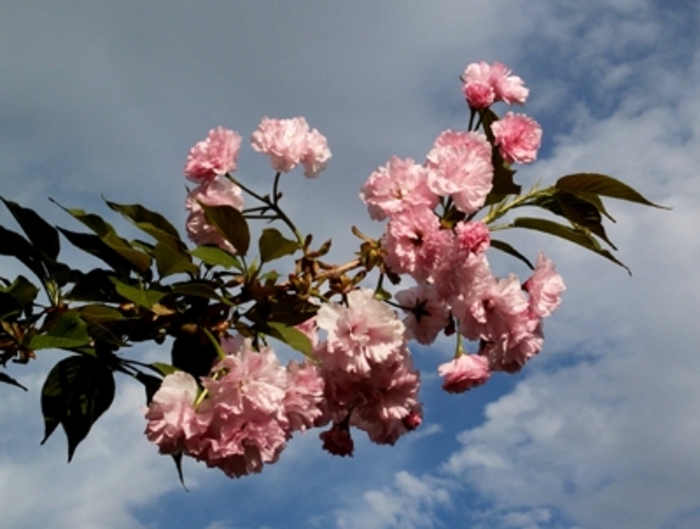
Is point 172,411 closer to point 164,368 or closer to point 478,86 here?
point 164,368

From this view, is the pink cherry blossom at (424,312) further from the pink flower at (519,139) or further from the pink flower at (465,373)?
the pink flower at (519,139)

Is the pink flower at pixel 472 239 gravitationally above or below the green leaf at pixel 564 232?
below

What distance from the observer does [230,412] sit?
160 centimetres

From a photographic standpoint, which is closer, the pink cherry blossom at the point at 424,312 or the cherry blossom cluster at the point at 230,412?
the cherry blossom cluster at the point at 230,412

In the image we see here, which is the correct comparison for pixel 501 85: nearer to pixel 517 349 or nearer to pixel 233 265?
pixel 517 349

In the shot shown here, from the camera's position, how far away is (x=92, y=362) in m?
1.69

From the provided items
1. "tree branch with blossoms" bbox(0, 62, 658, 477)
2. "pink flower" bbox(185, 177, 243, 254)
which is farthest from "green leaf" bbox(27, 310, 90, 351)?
"pink flower" bbox(185, 177, 243, 254)

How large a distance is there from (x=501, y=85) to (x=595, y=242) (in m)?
0.43

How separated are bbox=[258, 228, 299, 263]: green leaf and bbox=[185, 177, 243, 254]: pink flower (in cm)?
11

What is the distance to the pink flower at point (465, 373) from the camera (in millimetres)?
1967

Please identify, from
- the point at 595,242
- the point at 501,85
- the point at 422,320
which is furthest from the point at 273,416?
the point at 501,85

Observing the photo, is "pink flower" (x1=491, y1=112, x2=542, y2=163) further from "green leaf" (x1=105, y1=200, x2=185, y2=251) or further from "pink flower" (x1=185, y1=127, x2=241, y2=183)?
"green leaf" (x1=105, y1=200, x2=185, y2=251)

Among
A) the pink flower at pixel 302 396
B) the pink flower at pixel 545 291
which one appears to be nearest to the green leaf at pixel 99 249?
the pink flower at pixel 302 396

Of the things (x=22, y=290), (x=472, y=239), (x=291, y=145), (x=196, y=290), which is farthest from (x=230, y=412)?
(x=291, y=145)
